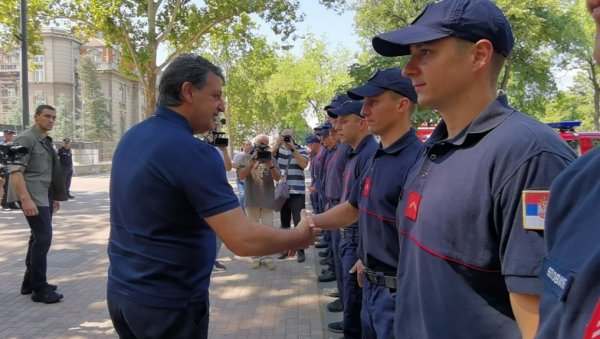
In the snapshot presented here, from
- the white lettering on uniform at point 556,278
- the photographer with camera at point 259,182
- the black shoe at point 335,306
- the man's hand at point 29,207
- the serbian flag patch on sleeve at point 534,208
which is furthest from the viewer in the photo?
the photographer with camera at point 259,182

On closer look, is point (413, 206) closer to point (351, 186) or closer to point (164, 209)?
point (164, 209)

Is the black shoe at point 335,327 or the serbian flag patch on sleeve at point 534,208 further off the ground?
the serbian flag patch on sleeve at point 534,208

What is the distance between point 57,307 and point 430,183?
16.8 feet

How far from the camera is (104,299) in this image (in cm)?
570

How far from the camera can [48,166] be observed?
5.66 metres

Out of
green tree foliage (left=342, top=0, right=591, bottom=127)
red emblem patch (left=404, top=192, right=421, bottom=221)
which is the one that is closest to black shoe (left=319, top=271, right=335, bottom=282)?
red emblem patch (left=404, top=192, right=421, bottom=221)

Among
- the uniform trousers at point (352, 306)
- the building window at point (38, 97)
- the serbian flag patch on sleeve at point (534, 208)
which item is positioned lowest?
the uniform trousers at point (352, 306)

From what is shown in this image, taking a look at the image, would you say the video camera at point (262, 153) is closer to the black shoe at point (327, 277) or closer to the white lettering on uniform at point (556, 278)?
the black shoe at point (327, 277)

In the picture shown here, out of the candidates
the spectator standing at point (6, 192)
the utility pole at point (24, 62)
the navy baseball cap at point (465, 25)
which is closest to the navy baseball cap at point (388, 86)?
the navy baseball cap at point (465, 25)

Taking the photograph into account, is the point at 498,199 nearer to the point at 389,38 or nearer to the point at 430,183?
the point at 430,183

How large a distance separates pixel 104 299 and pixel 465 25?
535 centimetres

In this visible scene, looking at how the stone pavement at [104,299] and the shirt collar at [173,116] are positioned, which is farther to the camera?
the stone pavement at [104,299]

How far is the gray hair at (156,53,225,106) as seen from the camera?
2396 mm

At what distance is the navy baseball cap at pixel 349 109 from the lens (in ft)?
14.9
